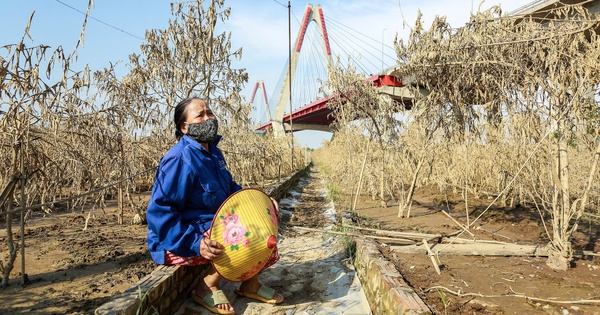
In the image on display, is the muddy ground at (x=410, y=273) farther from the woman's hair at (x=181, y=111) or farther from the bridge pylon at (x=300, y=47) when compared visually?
the bridge pylon at (x=300, y=47)

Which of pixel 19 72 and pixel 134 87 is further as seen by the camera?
pixel 134 87

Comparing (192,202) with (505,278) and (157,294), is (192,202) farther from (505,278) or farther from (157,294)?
(505,278)

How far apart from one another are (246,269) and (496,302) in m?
1.74

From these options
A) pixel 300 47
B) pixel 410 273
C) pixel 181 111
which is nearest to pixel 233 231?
pixel 181 111

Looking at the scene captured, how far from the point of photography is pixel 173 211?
2531mm

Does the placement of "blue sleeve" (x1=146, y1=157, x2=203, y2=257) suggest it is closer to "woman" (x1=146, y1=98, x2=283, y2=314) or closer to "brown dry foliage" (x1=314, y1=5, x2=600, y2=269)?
"woman" (x1=146, y1=98, x2=283, y2=314)

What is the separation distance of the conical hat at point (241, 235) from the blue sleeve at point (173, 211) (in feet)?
0.58

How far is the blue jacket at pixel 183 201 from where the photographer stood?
251cm

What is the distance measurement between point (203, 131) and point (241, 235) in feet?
2.63

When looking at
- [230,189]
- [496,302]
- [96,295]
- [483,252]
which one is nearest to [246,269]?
[230,189]

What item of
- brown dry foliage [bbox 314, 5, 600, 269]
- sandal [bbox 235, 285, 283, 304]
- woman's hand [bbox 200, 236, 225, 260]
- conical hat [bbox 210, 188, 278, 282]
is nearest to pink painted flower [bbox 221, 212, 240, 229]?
conical hat [bbox 210, 188, 278, 282]

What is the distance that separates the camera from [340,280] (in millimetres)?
3531

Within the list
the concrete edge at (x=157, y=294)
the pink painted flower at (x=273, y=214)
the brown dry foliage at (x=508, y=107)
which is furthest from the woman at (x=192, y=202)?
the brown dry foliage at (x=508, y=107)

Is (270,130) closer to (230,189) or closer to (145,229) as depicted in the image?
(145,229)
